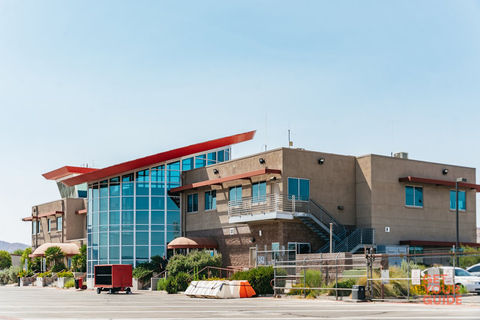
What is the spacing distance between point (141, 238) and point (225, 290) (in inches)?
642

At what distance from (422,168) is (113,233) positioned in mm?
22971

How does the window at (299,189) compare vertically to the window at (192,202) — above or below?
above

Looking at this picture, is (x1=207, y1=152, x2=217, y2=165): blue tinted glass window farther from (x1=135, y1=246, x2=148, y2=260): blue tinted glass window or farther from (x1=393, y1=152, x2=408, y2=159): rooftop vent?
(x1=393, y1=152, x2=408, y2=159): rooftop vent

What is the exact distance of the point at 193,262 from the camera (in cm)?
4191

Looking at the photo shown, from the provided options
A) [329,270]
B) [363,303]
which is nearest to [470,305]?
[363,303]

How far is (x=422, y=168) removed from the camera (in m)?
44.3

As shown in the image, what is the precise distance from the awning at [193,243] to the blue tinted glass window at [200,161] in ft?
22.9

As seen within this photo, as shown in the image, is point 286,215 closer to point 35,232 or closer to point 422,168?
point 422,168

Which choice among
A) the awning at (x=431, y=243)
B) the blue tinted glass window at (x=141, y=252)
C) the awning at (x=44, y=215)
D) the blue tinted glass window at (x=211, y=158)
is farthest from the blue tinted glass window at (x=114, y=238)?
the awning at (x=431, y=243)

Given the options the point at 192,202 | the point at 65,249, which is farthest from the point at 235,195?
the point at 65,249

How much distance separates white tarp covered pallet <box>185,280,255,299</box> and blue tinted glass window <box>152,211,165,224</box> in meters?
14.5

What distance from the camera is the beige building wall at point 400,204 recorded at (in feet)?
137

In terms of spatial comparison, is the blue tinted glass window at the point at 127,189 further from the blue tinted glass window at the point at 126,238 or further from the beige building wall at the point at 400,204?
the beige building wall at the point at 400,204

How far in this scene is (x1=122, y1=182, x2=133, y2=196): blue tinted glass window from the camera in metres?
48.8
